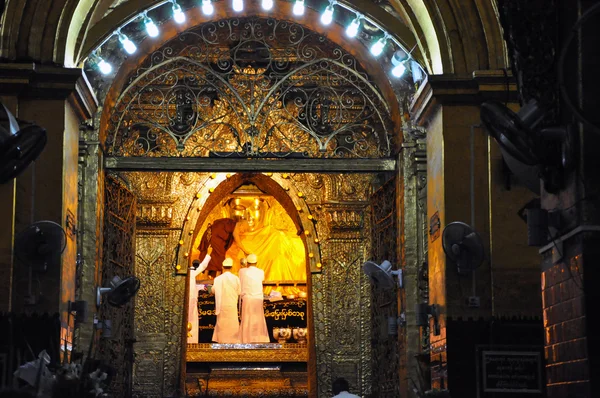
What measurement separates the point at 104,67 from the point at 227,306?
7701mm

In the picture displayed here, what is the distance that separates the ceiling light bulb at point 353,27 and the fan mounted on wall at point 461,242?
3.37 m

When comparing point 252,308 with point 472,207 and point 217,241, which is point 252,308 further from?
point 472,207

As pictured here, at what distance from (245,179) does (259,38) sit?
4493 millimetres

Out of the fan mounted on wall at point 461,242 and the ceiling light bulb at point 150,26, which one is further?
the ceiling light bulb at point 150,26

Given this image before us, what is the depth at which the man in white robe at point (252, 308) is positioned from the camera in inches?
776

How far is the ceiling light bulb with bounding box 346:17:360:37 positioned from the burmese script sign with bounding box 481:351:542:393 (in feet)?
14.3

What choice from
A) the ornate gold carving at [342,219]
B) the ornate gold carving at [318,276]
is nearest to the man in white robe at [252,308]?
the ornate gold carving at [318,276]

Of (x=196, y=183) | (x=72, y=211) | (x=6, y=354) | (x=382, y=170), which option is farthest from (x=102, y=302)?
(x=196, y=183)

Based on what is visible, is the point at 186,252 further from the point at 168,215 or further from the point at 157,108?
the point at 157,108

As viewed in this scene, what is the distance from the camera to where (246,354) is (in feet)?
62.7

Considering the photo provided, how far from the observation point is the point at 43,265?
35.5 ft

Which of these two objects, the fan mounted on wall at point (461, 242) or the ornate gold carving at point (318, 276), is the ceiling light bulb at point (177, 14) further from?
the ornate gold carving at point (318, 276)

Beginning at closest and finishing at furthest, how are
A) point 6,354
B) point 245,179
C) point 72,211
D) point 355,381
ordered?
point 6,354 < point 72,211 < point 355,381 < point 245,179

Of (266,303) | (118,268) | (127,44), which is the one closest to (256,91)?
(127,44)
